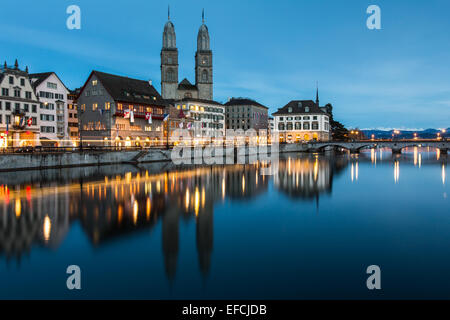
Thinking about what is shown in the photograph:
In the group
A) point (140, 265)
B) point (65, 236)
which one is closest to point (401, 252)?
point (140, 265)

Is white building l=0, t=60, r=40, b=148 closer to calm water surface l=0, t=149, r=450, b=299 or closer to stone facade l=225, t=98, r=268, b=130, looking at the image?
calm water surface l=0, t=149, r=450, b=299

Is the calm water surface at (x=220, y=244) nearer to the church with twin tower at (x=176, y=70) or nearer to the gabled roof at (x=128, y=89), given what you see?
the gabled roof at (x=128, y=89)

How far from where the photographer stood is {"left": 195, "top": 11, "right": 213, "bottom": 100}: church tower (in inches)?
5615

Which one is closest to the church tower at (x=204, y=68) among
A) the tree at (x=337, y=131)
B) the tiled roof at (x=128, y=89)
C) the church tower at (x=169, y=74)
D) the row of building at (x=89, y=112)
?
the church tower at (x=169, y=74)

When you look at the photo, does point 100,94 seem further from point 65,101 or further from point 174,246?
point 174,246

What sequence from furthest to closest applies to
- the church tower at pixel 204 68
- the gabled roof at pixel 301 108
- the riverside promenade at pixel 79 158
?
the church tower at pixel 204 68, the gabled roof at pixel 301 108, the riverside promenade at pixel 79 158

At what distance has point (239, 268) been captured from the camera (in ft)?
39.4

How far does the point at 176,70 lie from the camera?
135875mm

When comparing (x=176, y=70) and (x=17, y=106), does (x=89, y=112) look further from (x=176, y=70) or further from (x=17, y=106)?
(x=176, y=70)

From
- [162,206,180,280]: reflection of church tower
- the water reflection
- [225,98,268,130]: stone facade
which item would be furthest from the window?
[225,98,268,130]: stone facade

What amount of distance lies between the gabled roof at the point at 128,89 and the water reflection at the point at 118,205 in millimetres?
35341

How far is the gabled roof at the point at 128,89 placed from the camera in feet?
238

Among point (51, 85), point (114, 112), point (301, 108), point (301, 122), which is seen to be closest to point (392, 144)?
point (301, 122)

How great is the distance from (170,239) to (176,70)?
12678 cm
